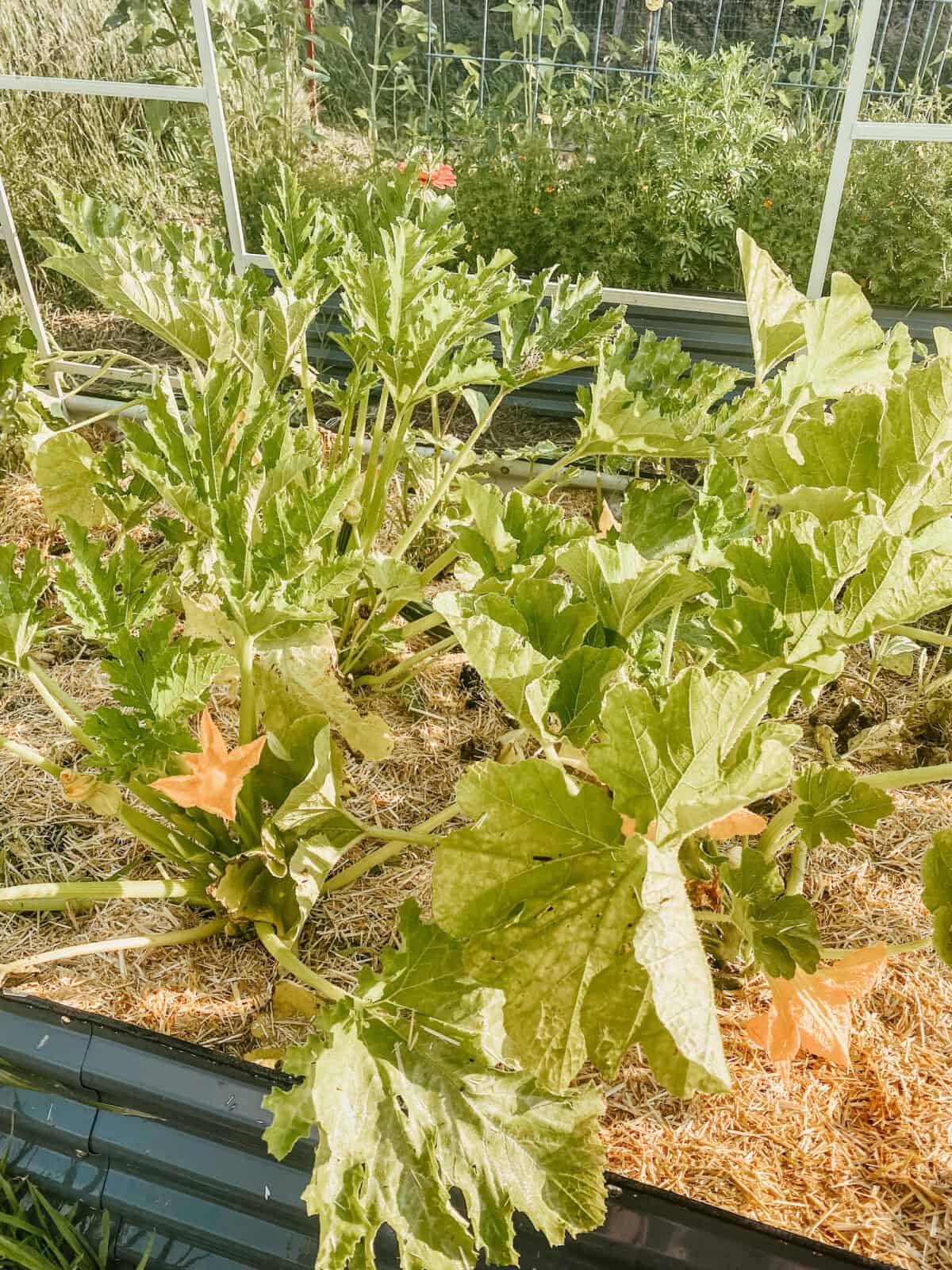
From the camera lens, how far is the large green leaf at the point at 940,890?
86 cm

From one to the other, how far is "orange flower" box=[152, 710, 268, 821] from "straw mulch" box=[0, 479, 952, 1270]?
1.06 ft

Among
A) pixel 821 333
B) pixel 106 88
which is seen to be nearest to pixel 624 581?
pixel 821 333

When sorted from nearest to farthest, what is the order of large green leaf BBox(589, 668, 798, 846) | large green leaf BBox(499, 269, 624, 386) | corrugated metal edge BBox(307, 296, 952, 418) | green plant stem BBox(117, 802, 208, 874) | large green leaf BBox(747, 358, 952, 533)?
large green leaf BBox(589, 668, 798, 846), large green leaf BBox(747, 358, 952, 533), green plant stem BBox(117, 802, 208, 874), large green leaf BBox(499, 269, 624, 386), corrugated metal edge BBox(307, 296, 952, 418)

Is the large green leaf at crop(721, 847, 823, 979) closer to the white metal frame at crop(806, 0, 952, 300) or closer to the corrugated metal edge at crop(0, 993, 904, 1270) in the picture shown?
the corrugated metal edge at crop(0, 993, 904, 1270)

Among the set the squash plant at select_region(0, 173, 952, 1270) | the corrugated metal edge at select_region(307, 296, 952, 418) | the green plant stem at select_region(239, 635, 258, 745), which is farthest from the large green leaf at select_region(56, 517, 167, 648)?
the corrugated metal edge at select_region(307, 296, 952, 418)

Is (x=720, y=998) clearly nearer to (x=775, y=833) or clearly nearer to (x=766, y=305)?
(x=775, y=833)

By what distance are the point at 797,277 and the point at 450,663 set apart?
953 mm

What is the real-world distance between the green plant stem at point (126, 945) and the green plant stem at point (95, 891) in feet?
0.11

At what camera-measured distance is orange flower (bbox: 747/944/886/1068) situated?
3.19 feet

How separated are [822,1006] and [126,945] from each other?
740 mm

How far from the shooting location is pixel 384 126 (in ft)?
6.10

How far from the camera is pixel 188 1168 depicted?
3.33 feet

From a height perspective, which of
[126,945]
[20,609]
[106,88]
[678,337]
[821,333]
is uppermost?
[106,88]

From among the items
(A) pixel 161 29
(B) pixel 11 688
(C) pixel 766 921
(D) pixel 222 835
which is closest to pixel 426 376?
(D) pixel 222 835
